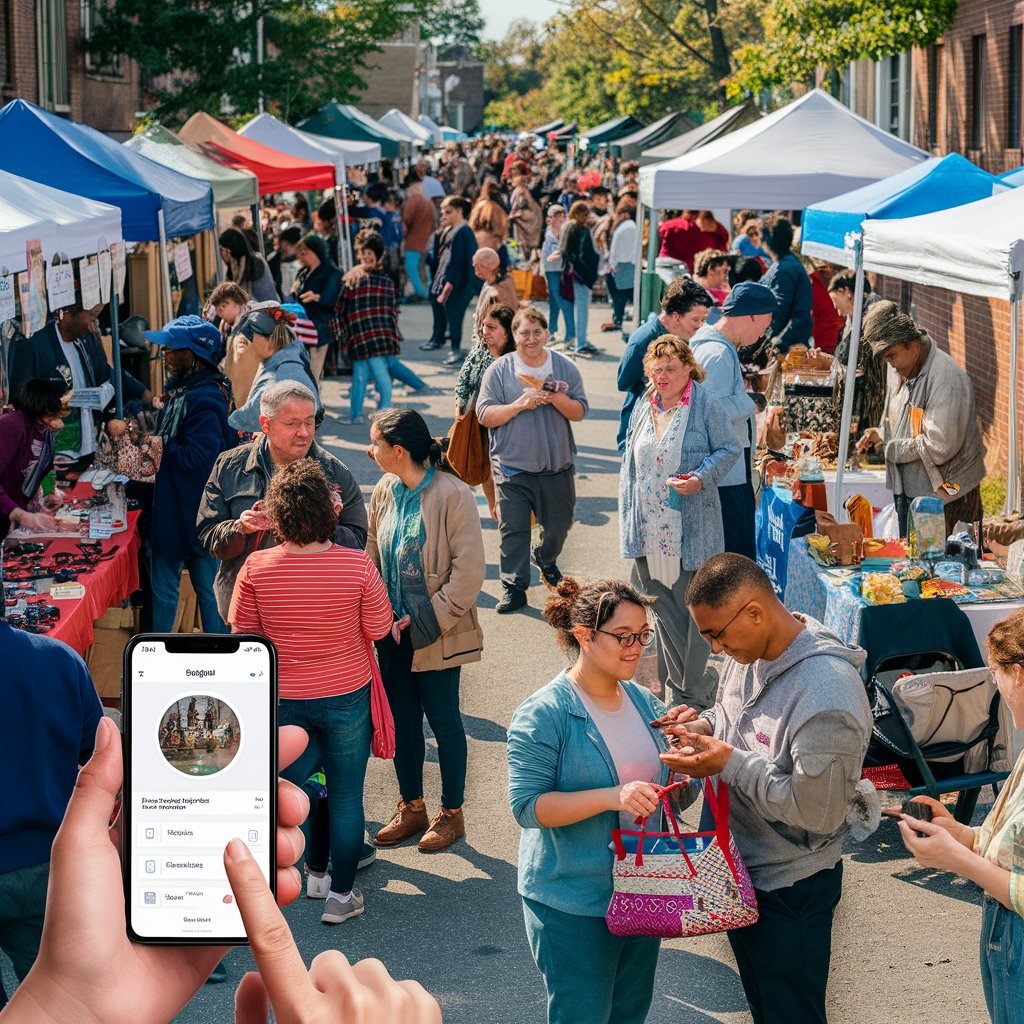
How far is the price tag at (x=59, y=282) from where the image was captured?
7465 mm

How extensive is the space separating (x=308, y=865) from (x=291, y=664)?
1.07 m

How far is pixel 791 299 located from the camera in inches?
488

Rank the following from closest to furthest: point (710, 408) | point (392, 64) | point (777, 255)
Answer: point (710, 408) → point (777, 255) → point (392, 64)

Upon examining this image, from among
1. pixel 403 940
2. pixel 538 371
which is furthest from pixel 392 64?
pixel 403 940

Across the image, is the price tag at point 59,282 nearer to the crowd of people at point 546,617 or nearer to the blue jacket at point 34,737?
the crowd of people at point 546,617

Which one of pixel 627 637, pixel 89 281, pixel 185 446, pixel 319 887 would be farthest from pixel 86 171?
pixel 627 637

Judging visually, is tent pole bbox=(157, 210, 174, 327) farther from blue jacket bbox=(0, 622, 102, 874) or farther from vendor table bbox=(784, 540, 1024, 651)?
blue jacket bbox=(0, 622, 102, 874)

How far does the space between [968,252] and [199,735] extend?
5403 millimetres

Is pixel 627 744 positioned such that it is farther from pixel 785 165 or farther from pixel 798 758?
pixel 785 165

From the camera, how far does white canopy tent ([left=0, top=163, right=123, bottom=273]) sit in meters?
6.87

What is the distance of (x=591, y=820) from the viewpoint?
401cm

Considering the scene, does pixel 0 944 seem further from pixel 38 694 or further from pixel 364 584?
pixel 364 584

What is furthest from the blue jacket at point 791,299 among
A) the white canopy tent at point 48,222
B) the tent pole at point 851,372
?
the white canopy tent at point 48,222

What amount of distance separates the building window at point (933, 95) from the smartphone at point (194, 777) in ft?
59.2
